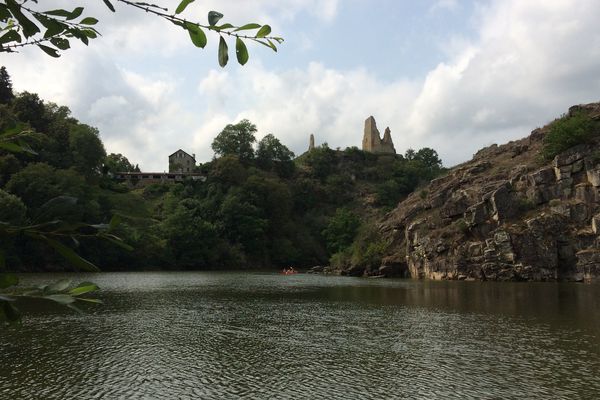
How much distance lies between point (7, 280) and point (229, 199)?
10986cm

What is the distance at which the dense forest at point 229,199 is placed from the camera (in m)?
78.0

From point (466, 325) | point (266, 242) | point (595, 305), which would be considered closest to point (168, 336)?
point (466, 325)

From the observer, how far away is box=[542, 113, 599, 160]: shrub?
63094 mm

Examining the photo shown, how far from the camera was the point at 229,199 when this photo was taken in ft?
364

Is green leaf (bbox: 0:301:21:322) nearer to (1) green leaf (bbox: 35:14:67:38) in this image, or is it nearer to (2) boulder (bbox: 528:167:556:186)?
(1) green leaf (bbox: 35:14:67:38)

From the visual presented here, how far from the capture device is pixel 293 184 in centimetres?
13912

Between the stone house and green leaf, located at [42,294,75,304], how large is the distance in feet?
489

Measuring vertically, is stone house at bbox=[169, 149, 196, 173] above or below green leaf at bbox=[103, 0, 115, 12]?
above

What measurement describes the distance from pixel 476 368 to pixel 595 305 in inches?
832

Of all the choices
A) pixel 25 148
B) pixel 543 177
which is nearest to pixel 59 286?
pixel 25 148

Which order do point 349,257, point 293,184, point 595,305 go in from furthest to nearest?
point 293,184
point 349,257
point 595,305

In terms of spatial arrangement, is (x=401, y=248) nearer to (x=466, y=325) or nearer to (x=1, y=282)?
(x=466, y=325)

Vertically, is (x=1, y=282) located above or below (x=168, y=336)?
above

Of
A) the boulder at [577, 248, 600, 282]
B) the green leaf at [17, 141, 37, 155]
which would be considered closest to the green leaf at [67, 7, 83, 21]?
the green leaf at [17, 141, 37, 155]
